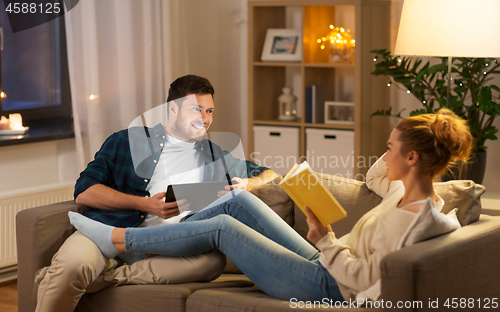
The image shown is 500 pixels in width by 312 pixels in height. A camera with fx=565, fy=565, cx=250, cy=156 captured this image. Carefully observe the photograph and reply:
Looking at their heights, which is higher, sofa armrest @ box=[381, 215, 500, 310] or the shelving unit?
the shelving unit

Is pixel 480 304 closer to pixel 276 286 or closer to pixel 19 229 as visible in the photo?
pixel 276 286

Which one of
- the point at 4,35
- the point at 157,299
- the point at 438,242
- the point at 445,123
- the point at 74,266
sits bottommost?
the point at 157,299

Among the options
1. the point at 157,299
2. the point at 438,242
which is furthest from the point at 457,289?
the point at 157,299

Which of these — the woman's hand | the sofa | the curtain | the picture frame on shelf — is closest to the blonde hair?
the sofa

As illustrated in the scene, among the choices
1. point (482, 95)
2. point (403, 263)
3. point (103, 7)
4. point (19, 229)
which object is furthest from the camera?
point (103, 7)

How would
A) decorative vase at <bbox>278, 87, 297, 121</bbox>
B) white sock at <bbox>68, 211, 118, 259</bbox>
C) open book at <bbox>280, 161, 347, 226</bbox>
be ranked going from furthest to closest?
decorative vase at <bbox>278, 87, 297, 121</bbox> < white sock at <bbox>68, 211, 118, 259</bbox> < open book at <bbox>280, 161, 347, 226</bbox>

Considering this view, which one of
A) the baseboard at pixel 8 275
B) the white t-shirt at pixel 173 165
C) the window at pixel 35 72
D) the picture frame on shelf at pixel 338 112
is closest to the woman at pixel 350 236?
the white t-shirt at pixel 173 165

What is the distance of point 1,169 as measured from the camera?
2.86 metres

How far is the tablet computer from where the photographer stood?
1953 mm

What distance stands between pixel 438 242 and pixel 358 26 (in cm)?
205

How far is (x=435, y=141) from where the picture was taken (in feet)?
5.15

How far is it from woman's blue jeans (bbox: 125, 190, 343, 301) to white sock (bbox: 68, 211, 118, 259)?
62 mm

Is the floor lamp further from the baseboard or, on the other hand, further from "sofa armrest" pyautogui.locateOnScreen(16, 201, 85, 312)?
the baseboard

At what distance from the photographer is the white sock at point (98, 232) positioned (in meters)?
1.85
